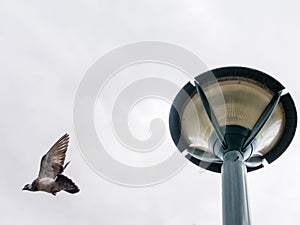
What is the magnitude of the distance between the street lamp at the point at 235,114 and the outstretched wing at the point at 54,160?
167 inches

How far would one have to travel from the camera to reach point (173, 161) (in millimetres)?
13258

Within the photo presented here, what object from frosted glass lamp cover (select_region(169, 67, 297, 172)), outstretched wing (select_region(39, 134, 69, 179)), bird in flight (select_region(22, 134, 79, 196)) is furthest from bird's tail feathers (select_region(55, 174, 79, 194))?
frosted glass lamp cover (select_region(169, 67, 297, 172))

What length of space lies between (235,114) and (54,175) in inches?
224

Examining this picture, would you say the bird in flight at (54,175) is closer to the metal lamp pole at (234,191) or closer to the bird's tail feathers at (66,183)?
the bird's tail feathers at (66,183)

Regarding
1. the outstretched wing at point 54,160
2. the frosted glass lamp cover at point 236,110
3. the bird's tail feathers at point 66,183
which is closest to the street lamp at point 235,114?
the frosted glass lamp cover at point 236,110

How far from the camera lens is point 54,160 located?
838 cm

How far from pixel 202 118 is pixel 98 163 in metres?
3.21

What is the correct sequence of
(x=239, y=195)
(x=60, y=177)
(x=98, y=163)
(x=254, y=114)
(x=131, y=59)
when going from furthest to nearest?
(x=131, y=59), (x=254, y=114), (x=98, y=163), (x=239, y=195), (x=60, y=177)

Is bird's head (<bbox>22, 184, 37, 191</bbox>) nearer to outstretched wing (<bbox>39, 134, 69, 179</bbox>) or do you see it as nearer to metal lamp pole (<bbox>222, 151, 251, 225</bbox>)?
outstretched wing (<bbox>39, 134, 69, 179</bbox>)

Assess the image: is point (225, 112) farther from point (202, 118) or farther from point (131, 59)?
point (131, 59)

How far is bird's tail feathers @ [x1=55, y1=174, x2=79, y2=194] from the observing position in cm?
780

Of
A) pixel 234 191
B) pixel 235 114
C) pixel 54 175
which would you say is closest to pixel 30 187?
pixel 54 175

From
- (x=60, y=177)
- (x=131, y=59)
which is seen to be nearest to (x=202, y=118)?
(x=131, y=59)

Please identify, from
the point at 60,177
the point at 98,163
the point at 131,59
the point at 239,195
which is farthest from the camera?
the point at 131,59
